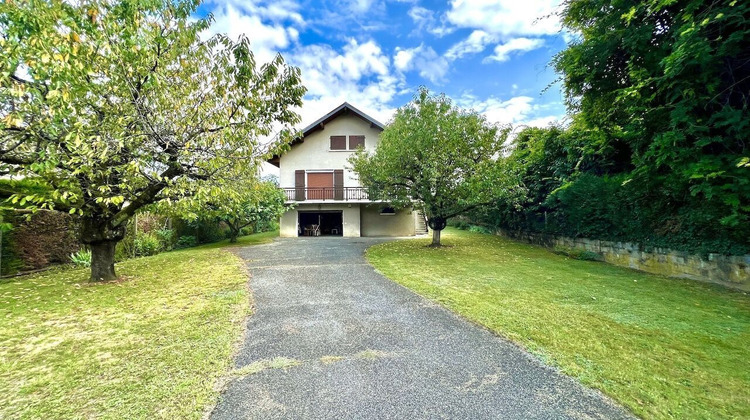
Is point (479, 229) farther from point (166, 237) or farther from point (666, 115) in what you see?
point (166, 237)

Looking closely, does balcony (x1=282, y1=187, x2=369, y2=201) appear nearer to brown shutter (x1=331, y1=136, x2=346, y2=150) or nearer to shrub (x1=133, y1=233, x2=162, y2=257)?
brown shutter (x1=331, y1=136, x2=346, y2=150)

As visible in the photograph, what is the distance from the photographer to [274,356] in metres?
3.17

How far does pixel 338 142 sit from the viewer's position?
18.4 meters

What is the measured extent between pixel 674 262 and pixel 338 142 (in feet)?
51.2

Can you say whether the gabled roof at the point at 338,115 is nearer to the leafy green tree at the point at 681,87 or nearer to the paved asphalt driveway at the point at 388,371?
the leafy green tree at the point at 681,87

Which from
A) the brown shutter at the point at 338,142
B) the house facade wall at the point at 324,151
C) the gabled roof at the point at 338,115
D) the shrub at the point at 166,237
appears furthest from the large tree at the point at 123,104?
the brown shutter at the point at 338,142

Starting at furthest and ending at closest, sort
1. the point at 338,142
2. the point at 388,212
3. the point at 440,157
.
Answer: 1. the point at 388,212
2. the point at 338,142
3. the point at 440,157

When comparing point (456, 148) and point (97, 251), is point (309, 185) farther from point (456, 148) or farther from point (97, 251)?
point (97, 251)

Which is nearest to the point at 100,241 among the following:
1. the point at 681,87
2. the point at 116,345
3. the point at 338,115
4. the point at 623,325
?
the point at 116,345

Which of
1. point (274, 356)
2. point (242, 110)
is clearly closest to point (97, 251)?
point (242, 110)

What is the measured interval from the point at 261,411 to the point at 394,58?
15.9 meters

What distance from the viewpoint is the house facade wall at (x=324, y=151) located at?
1833 cm

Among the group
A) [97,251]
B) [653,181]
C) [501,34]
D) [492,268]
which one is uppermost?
[501,34]

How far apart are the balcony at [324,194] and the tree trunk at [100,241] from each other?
11614mm
